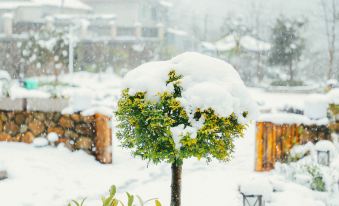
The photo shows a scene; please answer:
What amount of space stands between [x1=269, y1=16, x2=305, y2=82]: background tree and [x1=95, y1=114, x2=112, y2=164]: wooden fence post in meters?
21.8

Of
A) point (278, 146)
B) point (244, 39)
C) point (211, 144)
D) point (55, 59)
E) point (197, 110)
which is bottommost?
point (278, 146)

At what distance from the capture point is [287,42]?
93.2 feet

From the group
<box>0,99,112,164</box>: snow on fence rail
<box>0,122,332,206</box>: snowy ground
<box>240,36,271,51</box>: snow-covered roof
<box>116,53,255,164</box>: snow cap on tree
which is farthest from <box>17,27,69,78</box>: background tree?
<box>116,53,255,164</box>: snow cap on tree

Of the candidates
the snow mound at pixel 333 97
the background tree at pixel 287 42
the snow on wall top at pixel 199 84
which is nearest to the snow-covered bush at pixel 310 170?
the snow mound at pixel 333 97

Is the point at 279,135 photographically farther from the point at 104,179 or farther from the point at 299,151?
the point at 104,179

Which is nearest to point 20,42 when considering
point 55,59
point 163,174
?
point 55,59

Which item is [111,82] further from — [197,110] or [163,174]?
[197,110]

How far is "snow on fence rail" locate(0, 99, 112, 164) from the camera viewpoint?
8.60m

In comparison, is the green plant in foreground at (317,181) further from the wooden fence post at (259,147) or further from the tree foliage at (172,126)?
the tree foliage at (172,126)

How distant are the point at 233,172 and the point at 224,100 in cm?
416

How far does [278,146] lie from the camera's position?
8297mm

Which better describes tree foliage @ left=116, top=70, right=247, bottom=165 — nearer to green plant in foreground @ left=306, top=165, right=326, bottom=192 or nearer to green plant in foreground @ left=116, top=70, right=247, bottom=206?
green plant in foreground @ left=116, top=70, right=247, bottom=206

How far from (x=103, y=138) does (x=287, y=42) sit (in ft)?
73.0

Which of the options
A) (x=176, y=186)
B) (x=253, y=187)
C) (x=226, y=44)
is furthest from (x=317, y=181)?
(x=226, y=44)
